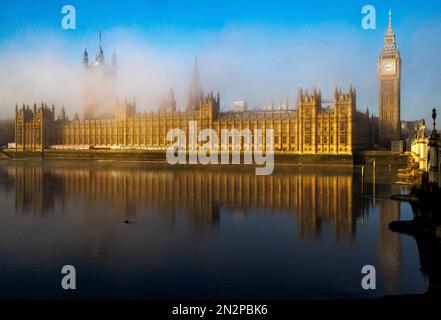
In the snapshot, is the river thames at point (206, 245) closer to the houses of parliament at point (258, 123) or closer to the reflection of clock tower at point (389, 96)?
the houses of parliament at point (258, 123)

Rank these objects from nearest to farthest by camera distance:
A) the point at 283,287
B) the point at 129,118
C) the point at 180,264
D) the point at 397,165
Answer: the point at 283,287, the point at 180,264, the point at 397,165, the point at 129,118

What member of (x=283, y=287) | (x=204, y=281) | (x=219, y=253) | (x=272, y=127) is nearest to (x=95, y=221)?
(x=219, y=253)

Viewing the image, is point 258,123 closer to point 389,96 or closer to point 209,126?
point 209,126

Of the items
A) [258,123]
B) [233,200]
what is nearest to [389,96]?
[258,123]

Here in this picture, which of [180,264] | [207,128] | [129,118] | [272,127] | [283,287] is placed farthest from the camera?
[129,118]

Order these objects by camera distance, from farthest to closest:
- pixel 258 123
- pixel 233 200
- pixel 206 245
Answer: pixel 258 123, pixel 233 200, pixel 206 245
